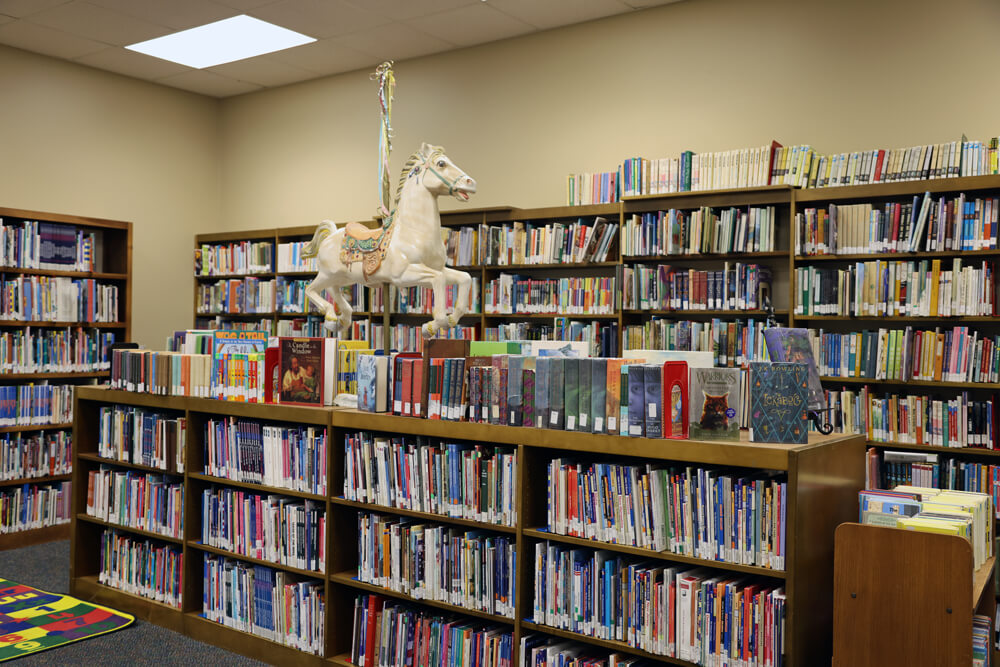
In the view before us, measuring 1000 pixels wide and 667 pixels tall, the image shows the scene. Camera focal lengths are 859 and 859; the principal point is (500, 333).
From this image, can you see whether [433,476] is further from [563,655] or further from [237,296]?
[237,296]

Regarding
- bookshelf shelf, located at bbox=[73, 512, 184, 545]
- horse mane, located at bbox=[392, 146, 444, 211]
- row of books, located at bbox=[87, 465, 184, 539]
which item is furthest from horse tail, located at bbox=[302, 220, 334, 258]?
bookshelf shelf, located at bbox=[73, 512, 184, 545]

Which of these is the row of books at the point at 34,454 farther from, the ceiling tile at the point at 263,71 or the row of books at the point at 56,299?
the ceiling tile at the point at 263,71

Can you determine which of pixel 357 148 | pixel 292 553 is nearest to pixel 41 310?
pixel 357 148

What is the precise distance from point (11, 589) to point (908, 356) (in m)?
5.19

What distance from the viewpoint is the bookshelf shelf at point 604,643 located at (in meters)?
2.79

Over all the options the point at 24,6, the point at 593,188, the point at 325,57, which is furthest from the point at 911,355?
the point at 24,6

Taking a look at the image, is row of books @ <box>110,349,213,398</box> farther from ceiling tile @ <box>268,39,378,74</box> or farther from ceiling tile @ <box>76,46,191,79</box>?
ceiling tile @ <box>76,46,191,79</box>

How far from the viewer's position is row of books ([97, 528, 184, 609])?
173 inches

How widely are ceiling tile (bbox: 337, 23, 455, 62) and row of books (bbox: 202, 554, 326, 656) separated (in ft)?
12.8

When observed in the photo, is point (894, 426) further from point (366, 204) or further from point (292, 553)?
point (366, 204)

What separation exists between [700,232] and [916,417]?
1.56 m

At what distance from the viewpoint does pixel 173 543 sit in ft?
14.8

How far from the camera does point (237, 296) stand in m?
7.38

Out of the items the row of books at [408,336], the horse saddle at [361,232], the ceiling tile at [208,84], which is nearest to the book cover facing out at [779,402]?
the horse saddle at [361,232]
